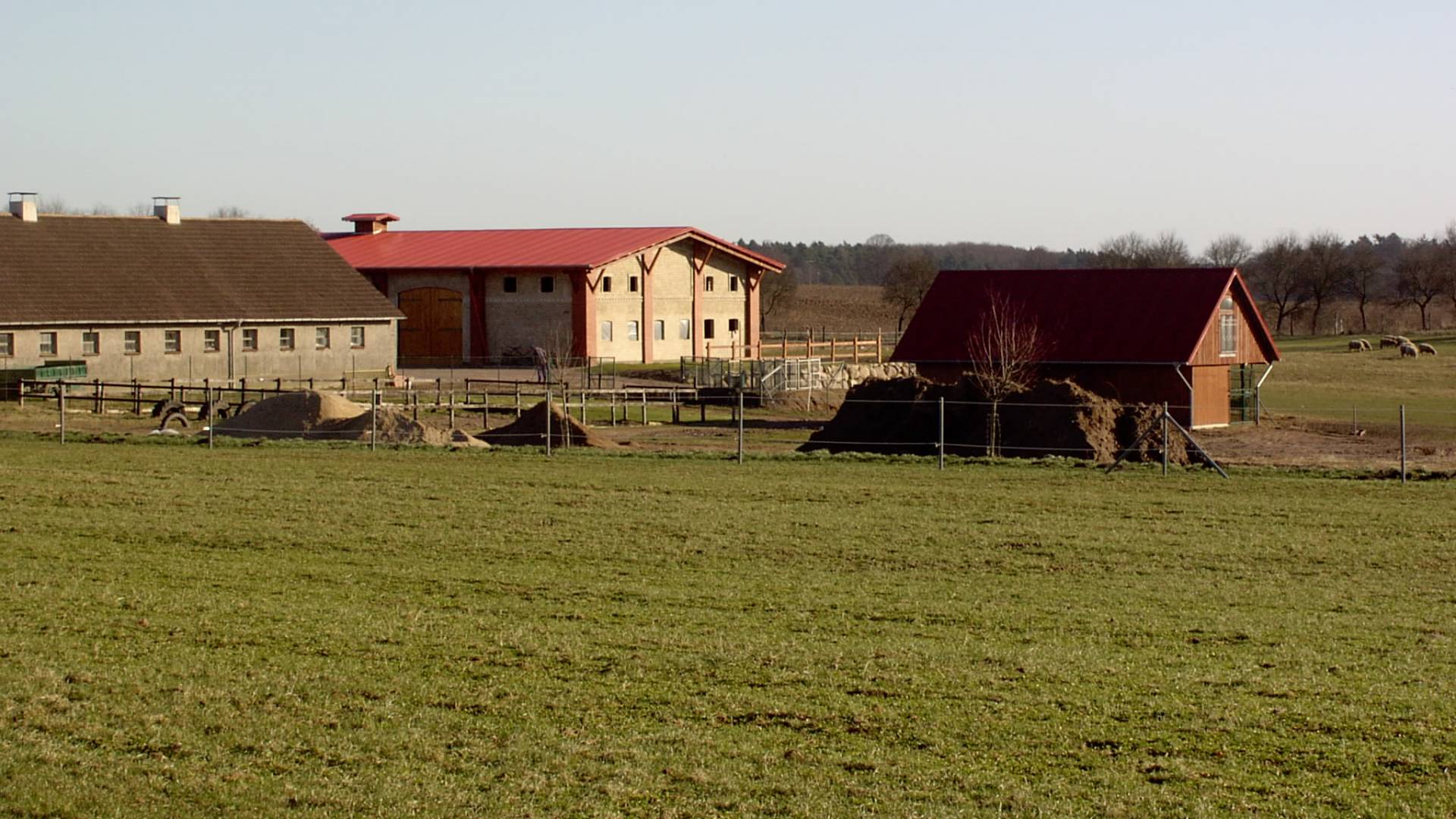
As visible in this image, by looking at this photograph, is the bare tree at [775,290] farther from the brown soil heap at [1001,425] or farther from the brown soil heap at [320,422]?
the brown soil heap at [320,422]

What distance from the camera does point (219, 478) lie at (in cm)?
2620

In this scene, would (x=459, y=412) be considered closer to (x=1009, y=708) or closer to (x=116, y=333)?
(x=116, y=333)

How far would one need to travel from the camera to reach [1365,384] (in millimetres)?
→ 66625

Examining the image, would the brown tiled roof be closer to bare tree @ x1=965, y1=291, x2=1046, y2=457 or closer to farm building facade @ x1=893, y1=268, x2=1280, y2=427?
farm building facade @ x1=893, y1=268, x2=1280, y2=427

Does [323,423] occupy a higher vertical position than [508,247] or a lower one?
lower

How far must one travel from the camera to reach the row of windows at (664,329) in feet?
241

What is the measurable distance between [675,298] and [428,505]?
5469 centimetres

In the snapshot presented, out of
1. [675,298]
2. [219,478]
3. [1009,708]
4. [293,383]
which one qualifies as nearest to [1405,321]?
[675,298]

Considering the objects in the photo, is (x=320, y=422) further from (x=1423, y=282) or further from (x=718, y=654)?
(x=1423, y=282)

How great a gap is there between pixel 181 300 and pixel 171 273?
2237mm

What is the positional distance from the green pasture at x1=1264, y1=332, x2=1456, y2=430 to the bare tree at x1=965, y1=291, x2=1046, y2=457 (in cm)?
817

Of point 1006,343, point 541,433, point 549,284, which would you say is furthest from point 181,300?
point 1006,343

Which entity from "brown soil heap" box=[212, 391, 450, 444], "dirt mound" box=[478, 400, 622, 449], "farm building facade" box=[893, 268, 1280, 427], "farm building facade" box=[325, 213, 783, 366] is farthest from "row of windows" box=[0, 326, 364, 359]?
"farm building facade" box=[893, 268, 1280, 427]

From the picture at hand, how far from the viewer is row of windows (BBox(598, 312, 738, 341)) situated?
73.5 metres
